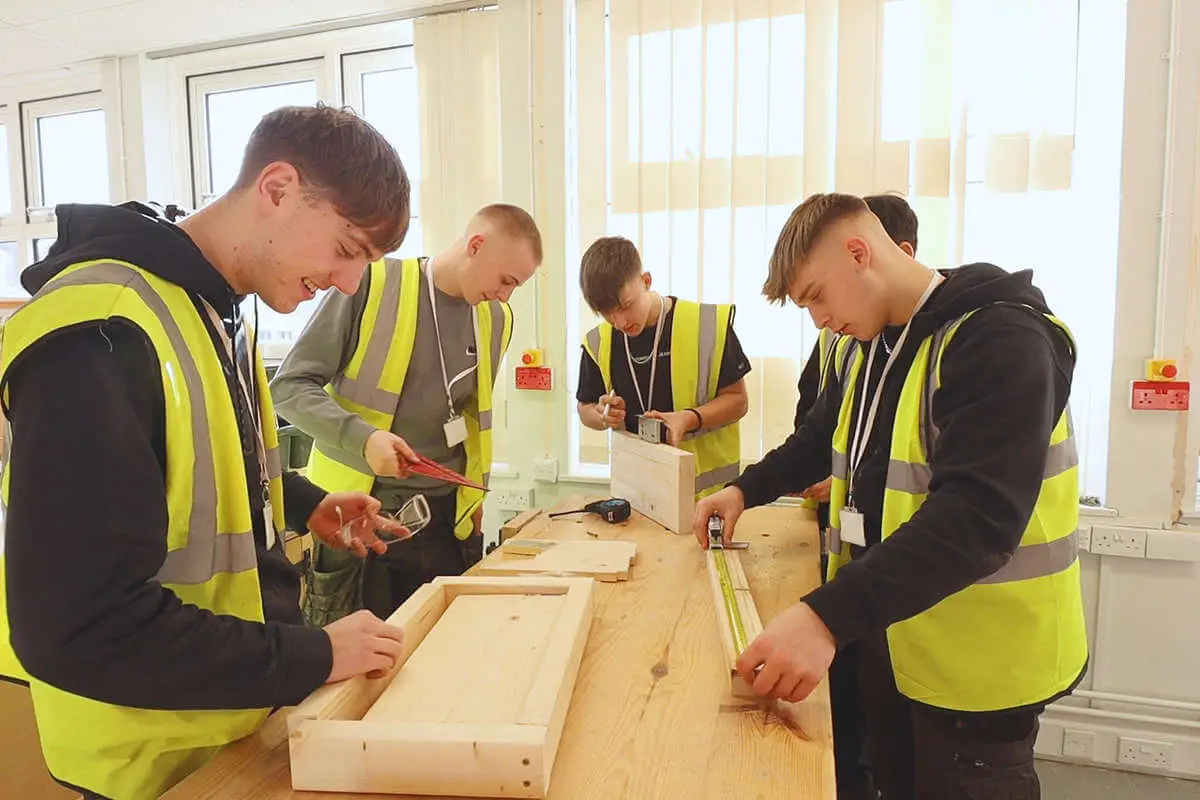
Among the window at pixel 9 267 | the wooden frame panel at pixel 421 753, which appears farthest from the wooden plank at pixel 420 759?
the window at pixel 9 267

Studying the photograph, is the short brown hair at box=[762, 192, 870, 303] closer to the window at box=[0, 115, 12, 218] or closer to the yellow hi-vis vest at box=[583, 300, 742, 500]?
the yellow hi-vis vest at box=[583, 300, 742, 500]

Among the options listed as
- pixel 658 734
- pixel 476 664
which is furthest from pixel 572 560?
pixel 658 734

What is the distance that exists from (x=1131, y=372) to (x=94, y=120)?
4755 mm

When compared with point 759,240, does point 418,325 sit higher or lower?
lower

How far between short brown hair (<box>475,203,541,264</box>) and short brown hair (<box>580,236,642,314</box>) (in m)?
0.19

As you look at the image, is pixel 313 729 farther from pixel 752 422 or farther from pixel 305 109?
pixel 752 422

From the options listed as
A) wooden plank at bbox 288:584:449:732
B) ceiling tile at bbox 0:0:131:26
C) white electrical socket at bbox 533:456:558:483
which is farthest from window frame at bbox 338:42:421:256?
wooden plank at bbox 288:584:449:732

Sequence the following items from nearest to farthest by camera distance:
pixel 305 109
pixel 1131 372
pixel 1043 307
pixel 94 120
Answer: pixel 305 109, pixel 1043 307, pixel 1131 372, pixel 94 120

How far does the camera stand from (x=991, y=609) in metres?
1.13

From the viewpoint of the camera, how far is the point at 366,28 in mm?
3215

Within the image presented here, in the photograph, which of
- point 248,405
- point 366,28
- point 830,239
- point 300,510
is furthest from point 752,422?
point 366,28

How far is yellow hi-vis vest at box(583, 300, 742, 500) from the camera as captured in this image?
7.44 ft

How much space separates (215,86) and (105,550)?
3.68 meters

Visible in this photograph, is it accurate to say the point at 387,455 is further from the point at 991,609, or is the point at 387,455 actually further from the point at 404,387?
the point at 991,609
